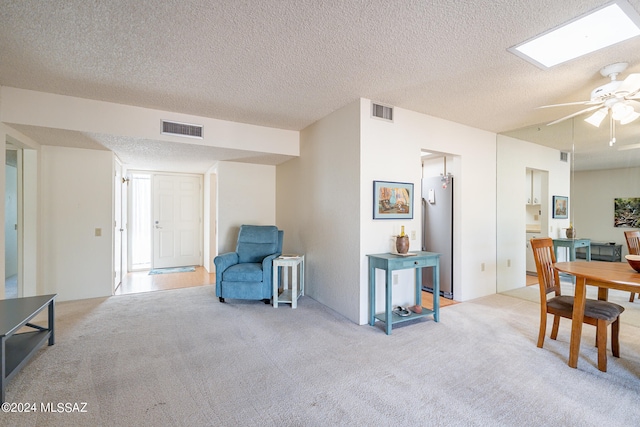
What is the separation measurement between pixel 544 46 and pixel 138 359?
4.02 meters

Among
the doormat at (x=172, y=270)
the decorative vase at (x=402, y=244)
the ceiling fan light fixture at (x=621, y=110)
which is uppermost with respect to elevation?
the ceiling fan light fixture at (x=621, y=110)

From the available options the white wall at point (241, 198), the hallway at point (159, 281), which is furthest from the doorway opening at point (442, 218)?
the hallway at point (159, 281)

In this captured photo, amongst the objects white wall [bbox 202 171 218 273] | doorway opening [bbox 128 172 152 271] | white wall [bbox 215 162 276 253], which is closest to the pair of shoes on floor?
white wall [bbox 215 162 276 253]

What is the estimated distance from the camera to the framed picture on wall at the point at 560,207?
366 cm

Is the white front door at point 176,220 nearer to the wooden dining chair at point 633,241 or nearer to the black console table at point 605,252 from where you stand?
the black console table at point 605,252

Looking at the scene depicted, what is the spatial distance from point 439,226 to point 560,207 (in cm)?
150

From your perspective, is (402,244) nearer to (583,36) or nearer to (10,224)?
(583,36)

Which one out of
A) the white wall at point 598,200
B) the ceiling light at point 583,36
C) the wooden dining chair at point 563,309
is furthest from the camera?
the white wall at point 598,200

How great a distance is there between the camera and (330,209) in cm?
365

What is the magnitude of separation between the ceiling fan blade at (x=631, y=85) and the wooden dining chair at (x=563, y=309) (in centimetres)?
Result: 137

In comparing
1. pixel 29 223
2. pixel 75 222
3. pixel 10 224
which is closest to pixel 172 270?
pixel 75 222

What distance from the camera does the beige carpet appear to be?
66.4 inches

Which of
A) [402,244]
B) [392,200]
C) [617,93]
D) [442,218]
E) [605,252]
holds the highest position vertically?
[617,93]

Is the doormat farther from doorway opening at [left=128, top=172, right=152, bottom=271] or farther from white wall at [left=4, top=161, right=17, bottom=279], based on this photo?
white wall at [left=4, top=161, right=17, bottom=279]
